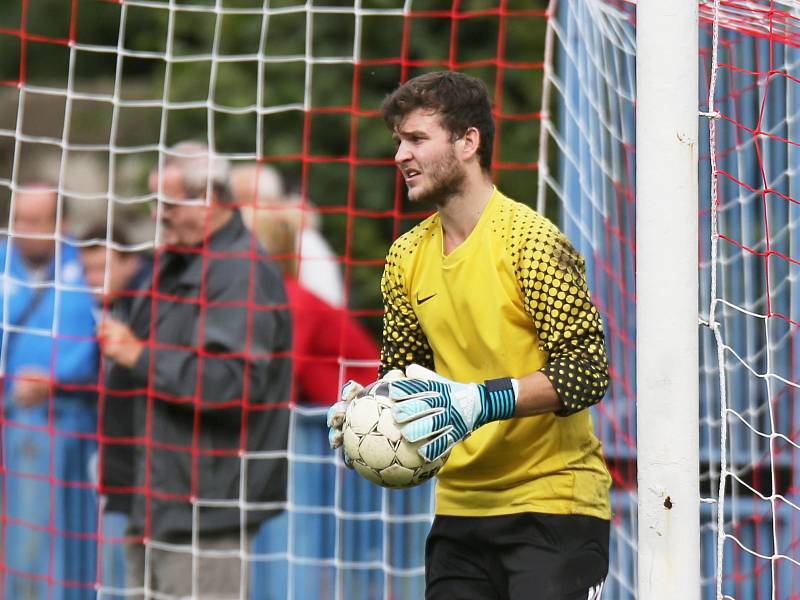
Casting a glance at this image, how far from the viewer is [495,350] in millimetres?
3613

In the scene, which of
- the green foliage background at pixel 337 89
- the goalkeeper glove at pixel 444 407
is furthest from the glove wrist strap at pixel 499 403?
the green foliage background at pixel 337 89

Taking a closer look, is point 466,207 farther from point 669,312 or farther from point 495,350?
point 669,312

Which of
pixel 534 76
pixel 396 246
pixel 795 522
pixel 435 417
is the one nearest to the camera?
pixel 435 417

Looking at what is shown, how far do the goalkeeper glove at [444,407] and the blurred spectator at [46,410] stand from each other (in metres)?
2.92

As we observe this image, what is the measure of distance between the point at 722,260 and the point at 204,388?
220cm

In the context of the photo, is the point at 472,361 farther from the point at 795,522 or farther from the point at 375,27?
the point at 375,27

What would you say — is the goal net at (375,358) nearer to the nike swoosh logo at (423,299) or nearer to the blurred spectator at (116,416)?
the blurred spectator at (116,416)

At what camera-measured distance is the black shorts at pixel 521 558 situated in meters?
3.58

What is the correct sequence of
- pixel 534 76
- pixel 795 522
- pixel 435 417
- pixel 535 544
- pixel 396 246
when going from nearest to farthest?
pixel 435 417 → pixel 535 544 → pixel 396 246 → pixel 795 522 → pixel 534 76

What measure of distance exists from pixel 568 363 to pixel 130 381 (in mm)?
2774

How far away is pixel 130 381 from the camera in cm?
574

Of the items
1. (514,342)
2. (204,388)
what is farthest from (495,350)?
(204,388)

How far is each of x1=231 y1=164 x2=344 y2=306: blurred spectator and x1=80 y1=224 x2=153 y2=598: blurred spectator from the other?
56 centimetres

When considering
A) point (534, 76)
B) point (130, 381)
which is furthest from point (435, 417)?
point (534, 76)
